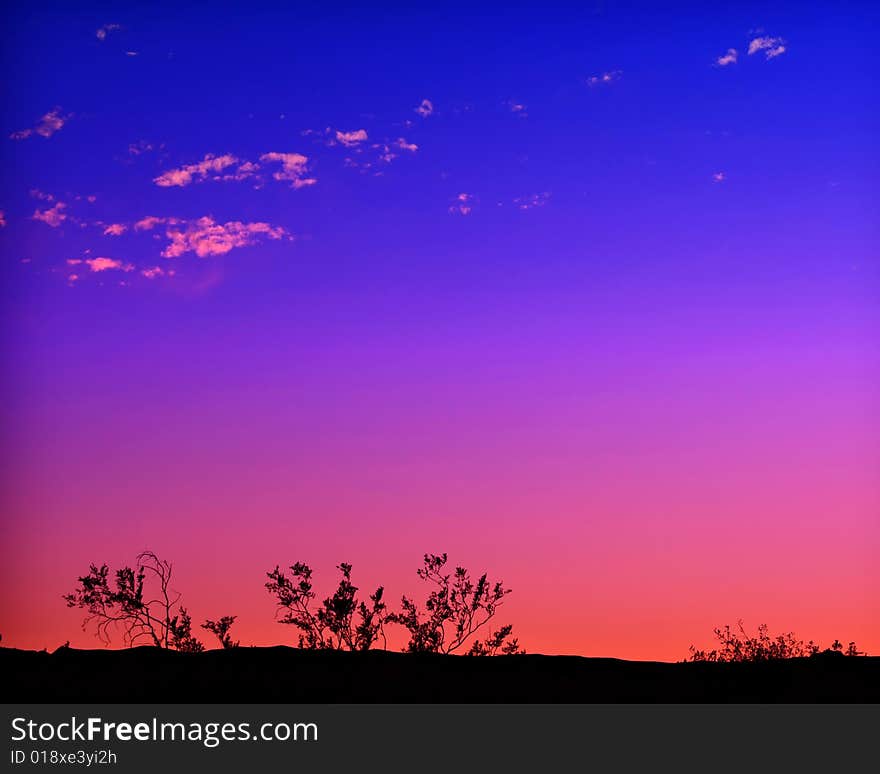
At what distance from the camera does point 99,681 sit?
65.1ft

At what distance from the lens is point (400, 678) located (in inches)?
793

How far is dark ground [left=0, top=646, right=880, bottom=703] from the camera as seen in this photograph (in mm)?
19328

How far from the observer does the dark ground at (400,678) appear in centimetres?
1933
